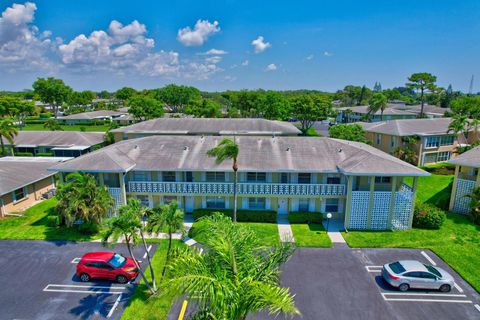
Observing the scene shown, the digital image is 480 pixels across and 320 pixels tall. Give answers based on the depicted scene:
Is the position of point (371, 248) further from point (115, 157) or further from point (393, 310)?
point (115, 157)

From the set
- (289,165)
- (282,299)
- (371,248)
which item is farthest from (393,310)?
(289,165)

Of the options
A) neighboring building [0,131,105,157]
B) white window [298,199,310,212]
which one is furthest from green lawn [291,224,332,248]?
neighboring building [0,131,105,157]

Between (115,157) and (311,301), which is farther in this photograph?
(115,157)

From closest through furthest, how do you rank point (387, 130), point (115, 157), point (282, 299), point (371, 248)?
point (282, 299), point (371, 248), point (115, 157), point (387, 130)

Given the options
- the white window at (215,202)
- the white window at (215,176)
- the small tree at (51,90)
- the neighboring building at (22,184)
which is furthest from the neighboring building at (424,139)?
the small tree at (51,90)

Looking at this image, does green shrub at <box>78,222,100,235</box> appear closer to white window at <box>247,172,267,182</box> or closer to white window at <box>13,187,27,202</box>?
white window at <box>13,187,27,202</box>
